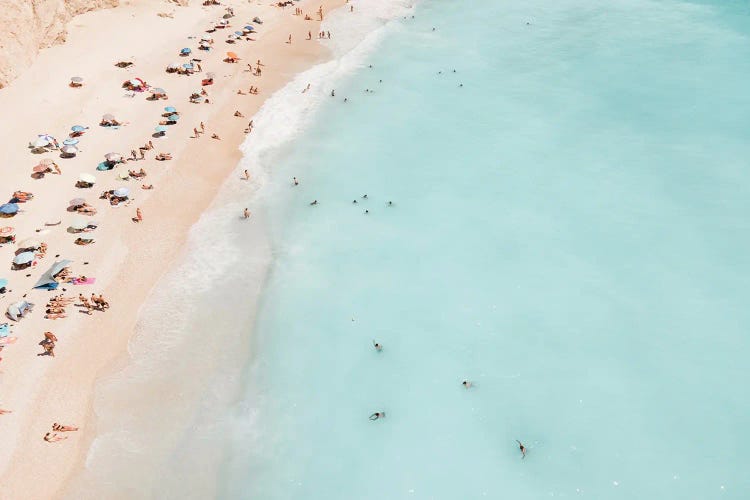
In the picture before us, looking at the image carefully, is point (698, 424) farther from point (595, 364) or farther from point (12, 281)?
point (12, 281)

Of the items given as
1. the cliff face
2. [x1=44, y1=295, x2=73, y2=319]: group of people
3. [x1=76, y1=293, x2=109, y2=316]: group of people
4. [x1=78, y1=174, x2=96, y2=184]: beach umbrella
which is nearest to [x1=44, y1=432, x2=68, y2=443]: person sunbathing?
[x1=44, y1=295, x2=73, y2=319]: group of people

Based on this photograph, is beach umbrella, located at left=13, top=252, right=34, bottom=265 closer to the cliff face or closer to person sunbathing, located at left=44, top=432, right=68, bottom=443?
person sunbathing, located at left=44, top=432, right=68, bottom=443

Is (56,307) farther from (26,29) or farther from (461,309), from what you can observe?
(26,29)

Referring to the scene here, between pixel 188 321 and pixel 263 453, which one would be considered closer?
pixel 263 453

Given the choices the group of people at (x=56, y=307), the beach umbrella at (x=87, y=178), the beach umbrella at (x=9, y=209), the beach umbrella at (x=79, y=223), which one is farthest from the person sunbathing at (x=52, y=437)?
the beach umbrella at (x=87, y=178)

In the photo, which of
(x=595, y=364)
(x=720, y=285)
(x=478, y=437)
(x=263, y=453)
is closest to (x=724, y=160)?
(x=720, y=285)
